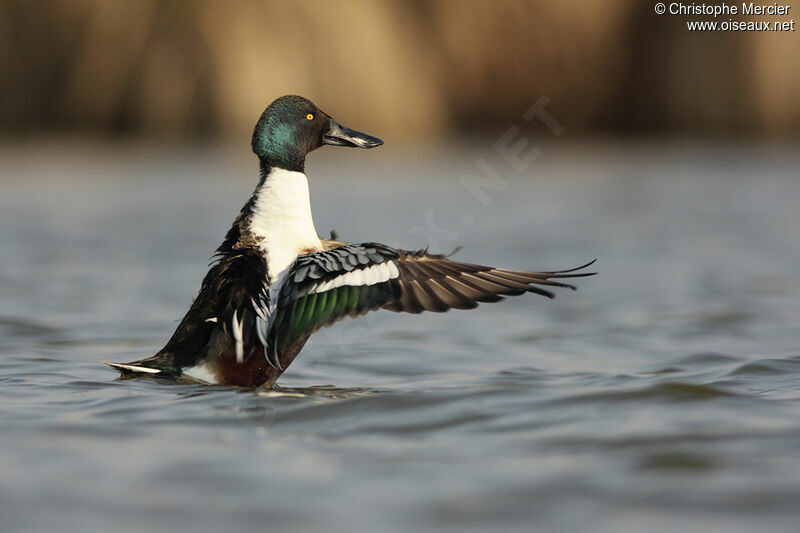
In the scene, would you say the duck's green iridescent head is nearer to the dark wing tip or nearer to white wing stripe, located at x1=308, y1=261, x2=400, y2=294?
white wing stripe, located at x1=308, y1=261, x2=400, y2=294

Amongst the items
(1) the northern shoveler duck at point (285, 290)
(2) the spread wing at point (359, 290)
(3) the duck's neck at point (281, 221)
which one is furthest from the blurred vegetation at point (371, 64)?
(2) the spread wing at point (359, 290)

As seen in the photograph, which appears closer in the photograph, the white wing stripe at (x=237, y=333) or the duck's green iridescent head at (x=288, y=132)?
the white wing stripe at (x=237, y=333)

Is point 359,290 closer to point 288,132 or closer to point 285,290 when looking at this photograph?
point 285,290

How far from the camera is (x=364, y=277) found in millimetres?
4016

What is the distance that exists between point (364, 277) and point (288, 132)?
90 centimetres

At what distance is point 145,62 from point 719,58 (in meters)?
6.16

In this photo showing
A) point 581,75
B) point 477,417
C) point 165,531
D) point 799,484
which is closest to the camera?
point 165,531

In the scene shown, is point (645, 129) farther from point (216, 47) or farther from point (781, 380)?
point (781, 380)

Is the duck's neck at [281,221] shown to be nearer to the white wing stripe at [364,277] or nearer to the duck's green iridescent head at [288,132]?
the duck's green iridescent head at [288,132]

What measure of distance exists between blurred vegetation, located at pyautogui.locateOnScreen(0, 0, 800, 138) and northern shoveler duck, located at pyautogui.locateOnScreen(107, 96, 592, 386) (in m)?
7.08

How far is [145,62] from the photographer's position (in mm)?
11289

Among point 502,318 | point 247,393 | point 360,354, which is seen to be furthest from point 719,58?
point 247,393

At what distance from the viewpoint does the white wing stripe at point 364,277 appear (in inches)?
156

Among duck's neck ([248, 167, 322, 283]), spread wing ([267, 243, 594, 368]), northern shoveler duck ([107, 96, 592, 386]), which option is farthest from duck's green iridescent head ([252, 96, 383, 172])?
spread wing ([267, 243, 594, 368])
